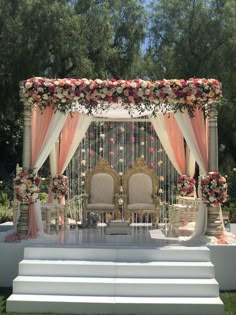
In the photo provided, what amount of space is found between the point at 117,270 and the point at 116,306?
0.59m

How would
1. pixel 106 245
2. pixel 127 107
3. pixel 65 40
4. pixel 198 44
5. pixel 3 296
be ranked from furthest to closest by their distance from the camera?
pixel 198 44, pixel 65 40, pixel 127 107, pixel 106 245, pixel 3 296

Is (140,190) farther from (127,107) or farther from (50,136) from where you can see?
(50,136)

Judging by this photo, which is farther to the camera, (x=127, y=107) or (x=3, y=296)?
(x=127, y=107)

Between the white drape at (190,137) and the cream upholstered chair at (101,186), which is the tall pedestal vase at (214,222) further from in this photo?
the cream upholstered chair at (101,186)

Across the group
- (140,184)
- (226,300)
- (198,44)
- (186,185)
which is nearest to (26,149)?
(140,184)

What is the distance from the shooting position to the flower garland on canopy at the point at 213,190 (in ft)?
22.0

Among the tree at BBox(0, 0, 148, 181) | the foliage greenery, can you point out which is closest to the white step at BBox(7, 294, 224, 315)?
the foliage greenery

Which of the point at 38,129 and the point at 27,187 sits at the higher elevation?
the point at 38,129

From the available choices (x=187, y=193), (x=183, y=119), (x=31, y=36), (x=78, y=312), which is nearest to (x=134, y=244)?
(x=78, y=312)

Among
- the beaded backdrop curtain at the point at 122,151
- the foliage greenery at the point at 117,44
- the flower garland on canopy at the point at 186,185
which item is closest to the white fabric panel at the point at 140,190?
the flower garland on canopy at the point at 186,185

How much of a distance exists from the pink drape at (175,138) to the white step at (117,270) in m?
3.46

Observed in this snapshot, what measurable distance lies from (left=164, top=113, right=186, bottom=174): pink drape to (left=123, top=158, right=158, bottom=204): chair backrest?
639 mm

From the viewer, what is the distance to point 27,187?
673 cm

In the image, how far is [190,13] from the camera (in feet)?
56.7
